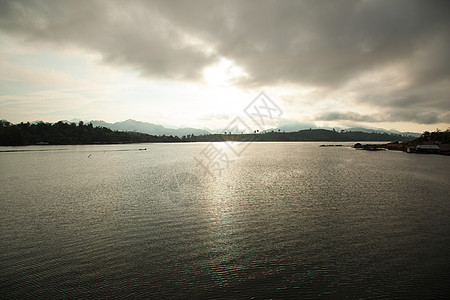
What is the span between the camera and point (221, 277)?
11.8 meters

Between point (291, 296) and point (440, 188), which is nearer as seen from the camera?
point (291, 296)

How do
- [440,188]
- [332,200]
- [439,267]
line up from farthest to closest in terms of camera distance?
[440,188] → [332,200] → [439,267]

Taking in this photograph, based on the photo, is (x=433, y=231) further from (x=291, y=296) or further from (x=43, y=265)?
(x=43, y=265)

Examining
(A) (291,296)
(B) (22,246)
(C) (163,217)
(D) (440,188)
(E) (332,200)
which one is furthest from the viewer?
(D) (440,188)

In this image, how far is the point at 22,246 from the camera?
603 inches

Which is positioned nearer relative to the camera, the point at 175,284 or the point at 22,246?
the point at 175,284

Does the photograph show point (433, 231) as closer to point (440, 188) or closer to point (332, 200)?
point (332, 200)

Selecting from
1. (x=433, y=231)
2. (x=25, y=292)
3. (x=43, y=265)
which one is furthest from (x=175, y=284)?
(x=433, y=231)

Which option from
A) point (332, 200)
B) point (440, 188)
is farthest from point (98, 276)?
point (440, 188)

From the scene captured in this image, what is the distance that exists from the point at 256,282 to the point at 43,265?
37.7 feet

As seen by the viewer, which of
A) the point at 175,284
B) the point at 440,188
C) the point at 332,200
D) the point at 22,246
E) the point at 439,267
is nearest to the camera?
the point at 175,284

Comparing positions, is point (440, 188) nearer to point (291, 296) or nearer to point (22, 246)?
point (291, 296)

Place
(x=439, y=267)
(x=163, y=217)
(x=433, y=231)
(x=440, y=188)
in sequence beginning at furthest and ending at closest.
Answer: (x=440, y=188) < (x=163, y=217) < (x=433, y=231) < (x=439, y=267)

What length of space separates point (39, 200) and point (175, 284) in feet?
83.4
